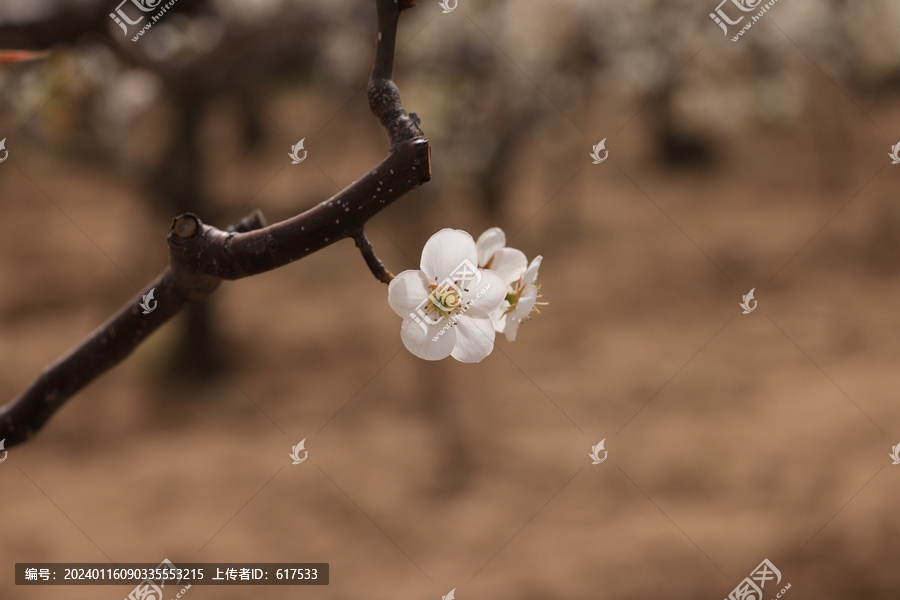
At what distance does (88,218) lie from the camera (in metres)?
7.13

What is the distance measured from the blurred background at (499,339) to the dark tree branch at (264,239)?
3.71 ft

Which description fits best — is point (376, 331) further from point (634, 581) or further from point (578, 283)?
point (634, 581)

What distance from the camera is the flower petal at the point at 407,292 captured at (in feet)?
1.94

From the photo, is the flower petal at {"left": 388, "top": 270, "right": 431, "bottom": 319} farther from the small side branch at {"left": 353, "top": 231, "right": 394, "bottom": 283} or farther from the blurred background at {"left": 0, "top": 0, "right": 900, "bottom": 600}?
the blurred background at {"left": 0, "top": 0, "right": 900, "bottom": 600}

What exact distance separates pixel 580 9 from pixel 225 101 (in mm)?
2731

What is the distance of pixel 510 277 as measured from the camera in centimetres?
74

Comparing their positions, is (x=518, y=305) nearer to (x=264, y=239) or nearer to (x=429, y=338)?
(x=429, y=338)

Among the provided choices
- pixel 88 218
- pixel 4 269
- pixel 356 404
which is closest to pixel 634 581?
pixel 356 404

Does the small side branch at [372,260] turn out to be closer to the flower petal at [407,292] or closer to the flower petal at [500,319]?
the flower petal at [407,292]

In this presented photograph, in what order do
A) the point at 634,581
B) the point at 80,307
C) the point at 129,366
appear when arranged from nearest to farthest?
the point at 634,581 → the point at 129,366 → the point at 80,307

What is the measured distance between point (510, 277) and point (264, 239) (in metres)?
0.28

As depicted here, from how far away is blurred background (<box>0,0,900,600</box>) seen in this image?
299cm
